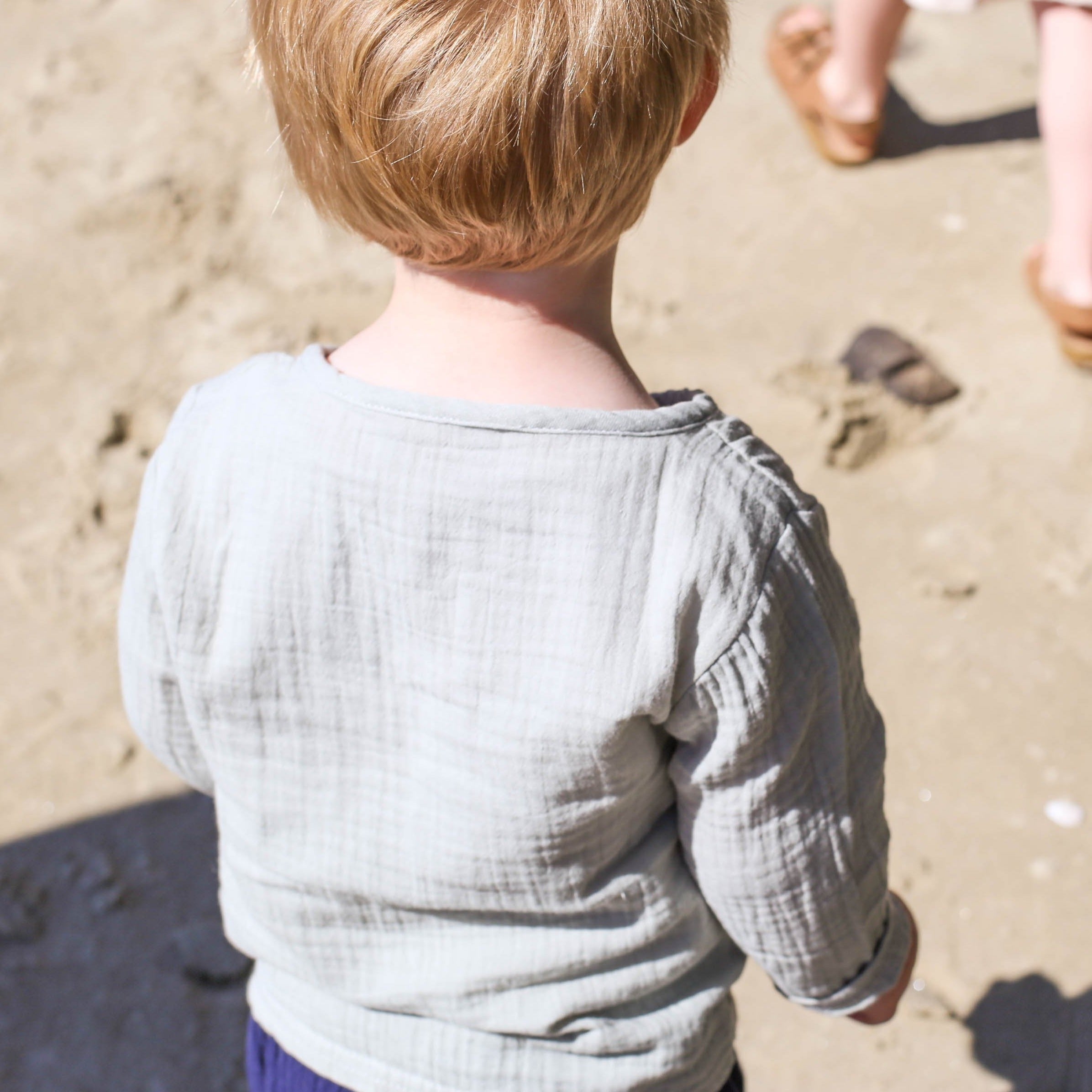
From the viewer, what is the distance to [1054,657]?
2.35 metres

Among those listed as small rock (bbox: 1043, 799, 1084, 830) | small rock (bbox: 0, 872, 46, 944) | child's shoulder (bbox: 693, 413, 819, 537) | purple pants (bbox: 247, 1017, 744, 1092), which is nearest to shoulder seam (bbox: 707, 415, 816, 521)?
child's shoulder (bbox: 693, 413, 819, 537)

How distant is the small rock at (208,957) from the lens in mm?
2064

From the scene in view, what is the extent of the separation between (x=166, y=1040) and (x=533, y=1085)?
122 cm

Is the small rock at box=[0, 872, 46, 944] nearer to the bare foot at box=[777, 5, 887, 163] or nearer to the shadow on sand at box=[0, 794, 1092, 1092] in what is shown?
the shadow on sand at box=[0, 794, 1092, 1092]

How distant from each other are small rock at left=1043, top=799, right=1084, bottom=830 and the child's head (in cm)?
173

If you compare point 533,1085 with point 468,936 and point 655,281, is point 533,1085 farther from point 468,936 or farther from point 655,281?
point 655,281

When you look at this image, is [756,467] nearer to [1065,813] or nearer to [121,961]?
[1065,813]

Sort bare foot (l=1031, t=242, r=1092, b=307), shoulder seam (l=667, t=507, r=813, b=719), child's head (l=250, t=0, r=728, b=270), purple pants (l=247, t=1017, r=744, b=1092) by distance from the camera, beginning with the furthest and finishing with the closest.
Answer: bare foot (l=1031, t=242, r=1092, b=307), purple pants (l=247, t=1017, r=744, b=1092), shoulder seam (l=667, t=507, r=813, b=719), child's head (l=250, t=0, r=728, b=270)

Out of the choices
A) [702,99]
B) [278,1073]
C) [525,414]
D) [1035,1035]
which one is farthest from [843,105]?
[278,1073]

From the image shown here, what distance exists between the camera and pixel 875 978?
114 centimetres

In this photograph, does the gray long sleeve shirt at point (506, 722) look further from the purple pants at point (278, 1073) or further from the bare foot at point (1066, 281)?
the bare foot at point (1066, 281)

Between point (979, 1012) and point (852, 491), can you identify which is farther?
point (852, 491)

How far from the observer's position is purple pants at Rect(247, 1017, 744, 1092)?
110 cm

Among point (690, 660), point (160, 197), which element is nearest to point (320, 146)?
point (690, 660)
